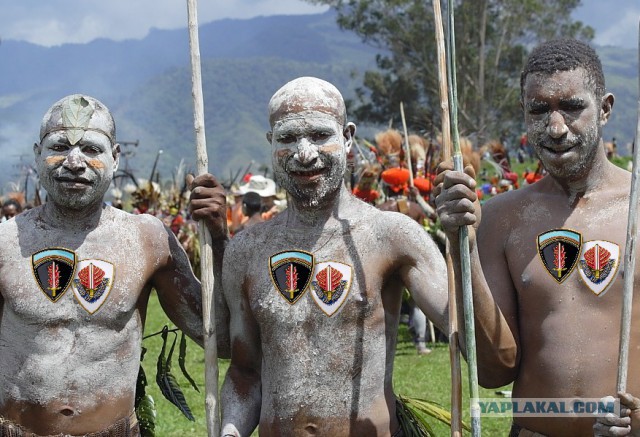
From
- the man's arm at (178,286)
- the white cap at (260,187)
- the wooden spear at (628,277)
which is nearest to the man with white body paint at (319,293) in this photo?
the man's arm at (178,286)

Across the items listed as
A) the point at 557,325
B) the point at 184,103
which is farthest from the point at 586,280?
the point at 184,103

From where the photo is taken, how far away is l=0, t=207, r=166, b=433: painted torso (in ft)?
14.1

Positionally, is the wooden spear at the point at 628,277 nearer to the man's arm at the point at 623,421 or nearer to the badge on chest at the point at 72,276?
the man's arm at the point at 623,421

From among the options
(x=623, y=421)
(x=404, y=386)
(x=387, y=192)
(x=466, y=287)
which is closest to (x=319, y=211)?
(x=466, y=287)

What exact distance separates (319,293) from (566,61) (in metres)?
1.25

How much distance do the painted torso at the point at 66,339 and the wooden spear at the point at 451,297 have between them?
1476 millimetres

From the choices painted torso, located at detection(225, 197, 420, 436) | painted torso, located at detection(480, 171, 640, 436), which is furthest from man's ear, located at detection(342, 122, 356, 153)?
painted torso, located at detection(480, 171, 640, 436)

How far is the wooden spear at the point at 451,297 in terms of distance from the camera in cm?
364

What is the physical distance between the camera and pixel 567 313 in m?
3.70

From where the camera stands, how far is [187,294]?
181 inches

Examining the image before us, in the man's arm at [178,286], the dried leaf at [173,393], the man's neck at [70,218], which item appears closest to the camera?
the man's neck at [70,218]

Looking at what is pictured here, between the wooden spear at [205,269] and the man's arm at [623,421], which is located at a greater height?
the wooden spear at [205,269]

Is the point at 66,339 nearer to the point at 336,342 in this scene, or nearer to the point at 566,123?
the point at 336,342

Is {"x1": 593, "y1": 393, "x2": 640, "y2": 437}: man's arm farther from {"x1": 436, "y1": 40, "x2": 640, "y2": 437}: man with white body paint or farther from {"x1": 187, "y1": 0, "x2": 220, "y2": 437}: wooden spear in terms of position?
{"x1": 187, "y1": 0, "x2": 220, "y2": 437}: wooden spear
